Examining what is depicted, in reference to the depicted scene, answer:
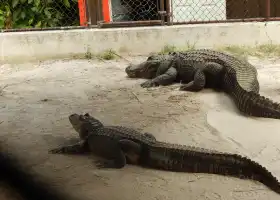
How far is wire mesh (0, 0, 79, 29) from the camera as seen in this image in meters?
8.56

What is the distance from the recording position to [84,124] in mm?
Result: 3506

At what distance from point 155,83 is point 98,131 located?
82.0 inches

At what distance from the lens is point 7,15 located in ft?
28.1

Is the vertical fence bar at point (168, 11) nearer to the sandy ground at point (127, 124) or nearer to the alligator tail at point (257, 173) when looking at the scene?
the sandy ground at point (127, 124)

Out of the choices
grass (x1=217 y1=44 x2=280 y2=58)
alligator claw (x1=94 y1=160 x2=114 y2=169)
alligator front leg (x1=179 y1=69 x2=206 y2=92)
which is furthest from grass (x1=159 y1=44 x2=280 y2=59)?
alligator claw (x1=94 y1=160 x2=114 y2=169)

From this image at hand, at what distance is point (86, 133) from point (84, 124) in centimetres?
7

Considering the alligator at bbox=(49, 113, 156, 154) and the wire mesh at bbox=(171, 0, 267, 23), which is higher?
the wire mesh at bbox=(171, 0, 267, 23)

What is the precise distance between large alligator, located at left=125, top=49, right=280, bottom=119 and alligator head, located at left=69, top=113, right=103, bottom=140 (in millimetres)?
1409

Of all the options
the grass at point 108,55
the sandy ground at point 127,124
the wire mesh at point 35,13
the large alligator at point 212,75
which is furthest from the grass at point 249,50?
the wire mesh at point 35,13

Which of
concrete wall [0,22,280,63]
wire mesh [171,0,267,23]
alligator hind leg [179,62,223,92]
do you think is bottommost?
alligator hind leg [179,62,223,92]

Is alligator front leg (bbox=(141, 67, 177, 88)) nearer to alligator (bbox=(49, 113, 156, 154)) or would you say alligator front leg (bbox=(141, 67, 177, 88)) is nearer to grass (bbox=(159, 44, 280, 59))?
grass (bbox=(159, 44, 280, 59))

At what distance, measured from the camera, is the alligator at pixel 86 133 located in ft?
10.6

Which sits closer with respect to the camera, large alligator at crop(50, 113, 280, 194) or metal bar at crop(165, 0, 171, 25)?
large alligator at crop(50, 113, 280, 194)

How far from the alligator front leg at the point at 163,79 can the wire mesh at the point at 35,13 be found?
12.1ft
